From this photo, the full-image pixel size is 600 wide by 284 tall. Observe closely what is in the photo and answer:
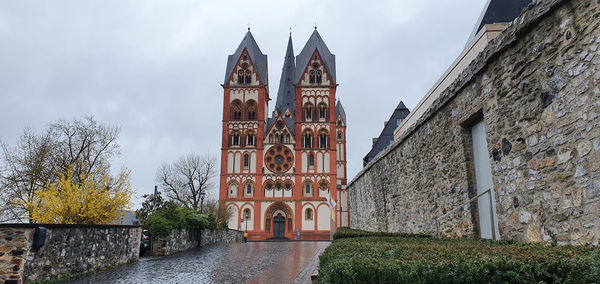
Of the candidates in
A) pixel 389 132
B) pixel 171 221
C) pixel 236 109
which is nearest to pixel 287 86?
pixel 236 109

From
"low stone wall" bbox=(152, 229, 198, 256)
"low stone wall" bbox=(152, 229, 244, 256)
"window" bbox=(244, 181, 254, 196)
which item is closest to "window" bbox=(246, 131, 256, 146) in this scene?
"window" bbox=(244, 181, 254, 196)

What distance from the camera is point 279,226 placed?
44.4m

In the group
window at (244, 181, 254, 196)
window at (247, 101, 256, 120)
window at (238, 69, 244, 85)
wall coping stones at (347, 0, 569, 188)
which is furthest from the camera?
window at (238, 69, 244, 85)

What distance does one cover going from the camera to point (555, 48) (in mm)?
4312

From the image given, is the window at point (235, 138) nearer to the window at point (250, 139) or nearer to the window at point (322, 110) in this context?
the window at point (250, 139)

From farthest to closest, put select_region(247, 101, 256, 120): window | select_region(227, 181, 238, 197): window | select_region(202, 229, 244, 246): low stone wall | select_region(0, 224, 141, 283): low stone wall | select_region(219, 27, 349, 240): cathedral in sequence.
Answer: select_region(247, 101, 256, 120): window < select_region(227, 181, 238, 197): window < select_region(219, 27, 349, 240): cathedral < select_region(202, 229, 244, 246): low stone wall < select_region(0, 224, 141, 283): low stone wall

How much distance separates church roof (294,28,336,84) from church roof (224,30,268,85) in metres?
4.44

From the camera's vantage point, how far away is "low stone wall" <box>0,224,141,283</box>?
587cm

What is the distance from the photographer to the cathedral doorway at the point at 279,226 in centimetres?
4397

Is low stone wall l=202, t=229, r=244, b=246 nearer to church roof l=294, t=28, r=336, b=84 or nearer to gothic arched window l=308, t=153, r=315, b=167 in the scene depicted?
gothic arched window l=308, t=153, r=315, b=167

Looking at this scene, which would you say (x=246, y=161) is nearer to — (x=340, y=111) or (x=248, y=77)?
(x=248, y=77)

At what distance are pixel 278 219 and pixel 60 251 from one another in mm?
38280

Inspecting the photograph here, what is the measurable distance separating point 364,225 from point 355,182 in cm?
321

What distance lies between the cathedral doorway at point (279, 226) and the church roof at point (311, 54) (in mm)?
16825
